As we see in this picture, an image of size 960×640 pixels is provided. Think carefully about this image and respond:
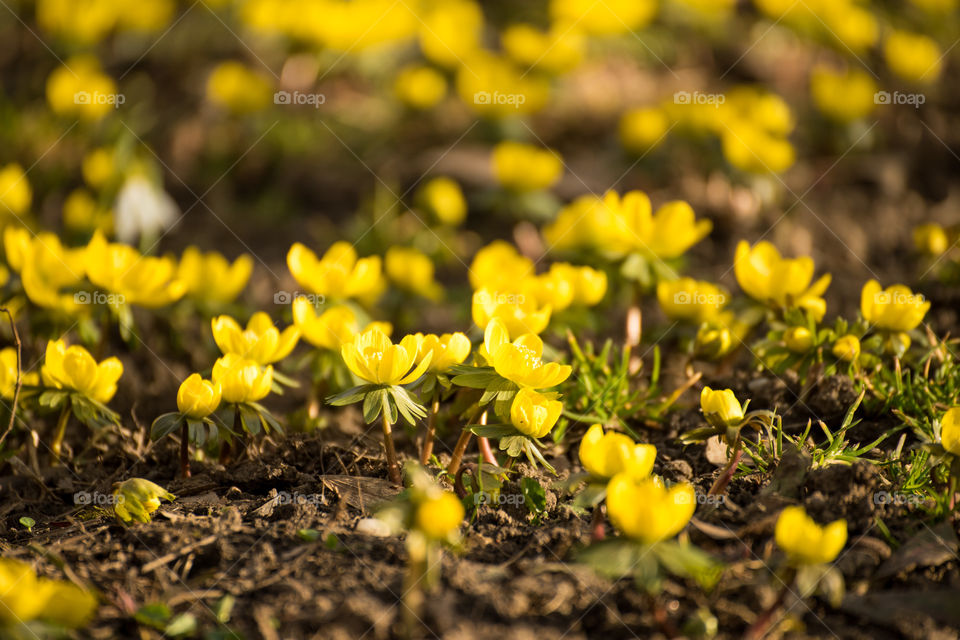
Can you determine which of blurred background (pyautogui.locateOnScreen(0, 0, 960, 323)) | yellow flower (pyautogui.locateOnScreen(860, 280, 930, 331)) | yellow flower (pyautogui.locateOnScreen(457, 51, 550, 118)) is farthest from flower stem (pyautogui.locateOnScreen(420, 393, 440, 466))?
yellow flower (pyautogui.locateOnScreen(457, 51, 550, 118))

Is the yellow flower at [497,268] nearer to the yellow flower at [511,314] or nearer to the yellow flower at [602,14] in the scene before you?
the yellow flower at [511,314]

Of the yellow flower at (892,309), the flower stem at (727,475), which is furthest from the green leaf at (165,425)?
the yellow flower at (892,309)

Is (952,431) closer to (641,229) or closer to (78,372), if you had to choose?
(641,229)

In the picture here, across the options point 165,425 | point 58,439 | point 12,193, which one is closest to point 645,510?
point 165,425

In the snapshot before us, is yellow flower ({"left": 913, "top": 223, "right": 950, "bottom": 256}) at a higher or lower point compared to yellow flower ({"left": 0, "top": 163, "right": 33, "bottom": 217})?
lower

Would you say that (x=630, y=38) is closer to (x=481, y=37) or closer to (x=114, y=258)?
(x=481, y=37)

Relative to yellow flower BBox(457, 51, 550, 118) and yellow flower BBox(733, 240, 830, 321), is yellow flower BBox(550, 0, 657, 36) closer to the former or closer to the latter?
yellow flower BBox(457, 51, 550, 118)
